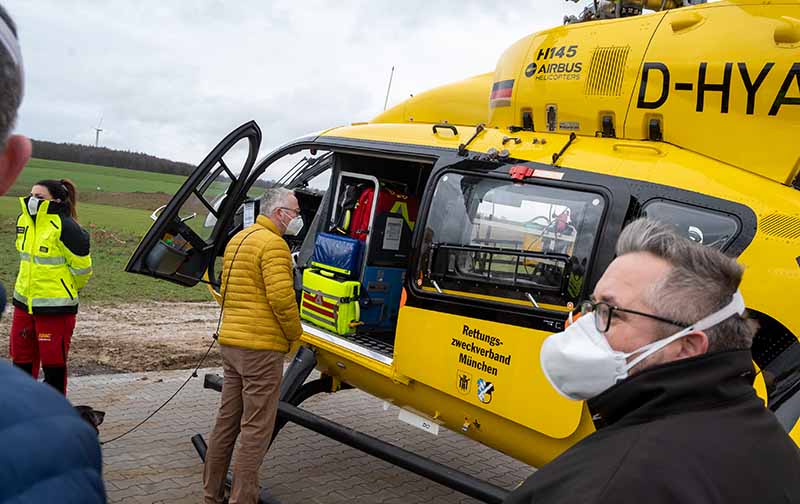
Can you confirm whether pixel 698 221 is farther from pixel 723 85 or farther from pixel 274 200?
pixel 274 200

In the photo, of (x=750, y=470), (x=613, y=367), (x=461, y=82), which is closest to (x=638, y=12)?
(x=461, y=82)

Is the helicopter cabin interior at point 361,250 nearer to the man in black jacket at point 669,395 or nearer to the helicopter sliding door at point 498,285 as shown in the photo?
the helicopter sliding door at point 498,285

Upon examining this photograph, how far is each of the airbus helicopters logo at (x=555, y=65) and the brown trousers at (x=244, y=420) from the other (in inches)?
97.9

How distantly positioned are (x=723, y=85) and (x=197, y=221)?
3.93 meters

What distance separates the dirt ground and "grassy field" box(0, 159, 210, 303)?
87 cm

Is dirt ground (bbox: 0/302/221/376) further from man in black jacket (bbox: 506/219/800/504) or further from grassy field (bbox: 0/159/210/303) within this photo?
man in black jacket (bbox: 506/219/800/504)

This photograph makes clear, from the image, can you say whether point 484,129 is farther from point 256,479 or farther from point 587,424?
point 256,479

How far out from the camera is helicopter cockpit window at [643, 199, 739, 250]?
3.32 meters

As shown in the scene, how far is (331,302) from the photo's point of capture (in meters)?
5.02

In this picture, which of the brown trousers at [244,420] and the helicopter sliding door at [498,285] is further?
the brown trousers at [244,420]

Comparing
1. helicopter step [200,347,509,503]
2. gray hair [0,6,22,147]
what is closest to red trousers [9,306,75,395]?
helicopter step [200,347,509,503]

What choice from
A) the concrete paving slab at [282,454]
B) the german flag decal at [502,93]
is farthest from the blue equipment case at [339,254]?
the german flag decal at [502,93]

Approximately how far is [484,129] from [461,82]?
1524 mm

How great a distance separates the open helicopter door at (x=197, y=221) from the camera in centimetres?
531
